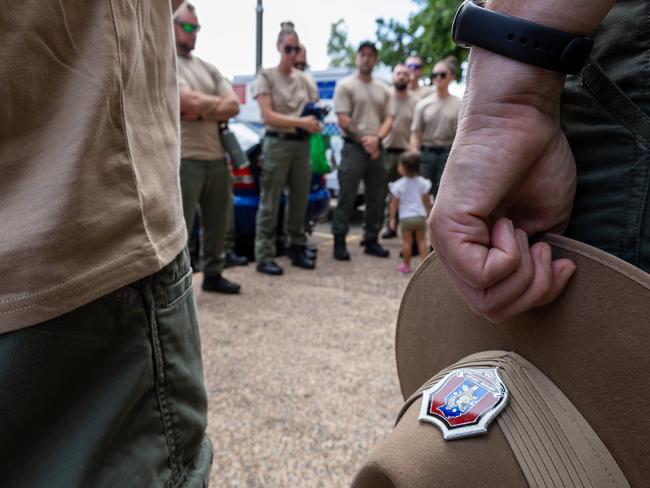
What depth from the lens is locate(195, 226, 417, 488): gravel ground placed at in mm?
1984

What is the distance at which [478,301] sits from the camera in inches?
28.7

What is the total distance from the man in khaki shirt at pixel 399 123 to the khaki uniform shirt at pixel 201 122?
8.01 feet

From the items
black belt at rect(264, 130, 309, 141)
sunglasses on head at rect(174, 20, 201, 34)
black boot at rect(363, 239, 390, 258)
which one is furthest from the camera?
black boot at rect(363, 239, 390, 258)

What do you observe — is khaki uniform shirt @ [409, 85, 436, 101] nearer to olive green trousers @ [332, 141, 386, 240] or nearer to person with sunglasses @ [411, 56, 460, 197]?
person with sunglasses @ [411, 56, 460, 197]

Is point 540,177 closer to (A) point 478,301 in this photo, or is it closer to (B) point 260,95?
(A) point 478,301

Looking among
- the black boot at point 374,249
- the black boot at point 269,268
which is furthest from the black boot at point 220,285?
the black boot at point 374,249

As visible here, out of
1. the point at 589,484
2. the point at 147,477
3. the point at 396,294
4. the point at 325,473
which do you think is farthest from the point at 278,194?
the point at 589,484

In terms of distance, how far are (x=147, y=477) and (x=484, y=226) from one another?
66cm

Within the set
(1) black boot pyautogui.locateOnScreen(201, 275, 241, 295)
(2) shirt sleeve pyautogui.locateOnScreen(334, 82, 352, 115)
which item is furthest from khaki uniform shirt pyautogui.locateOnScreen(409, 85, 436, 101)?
(1) black boot pyautogui.locateOnScreen(201, 275, 241, 295)

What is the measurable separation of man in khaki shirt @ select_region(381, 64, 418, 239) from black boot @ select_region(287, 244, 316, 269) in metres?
1.37

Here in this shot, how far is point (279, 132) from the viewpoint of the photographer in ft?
14.9

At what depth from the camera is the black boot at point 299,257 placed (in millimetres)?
4855

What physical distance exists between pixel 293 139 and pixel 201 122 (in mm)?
1122

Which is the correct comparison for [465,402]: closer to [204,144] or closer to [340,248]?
[204,144]
